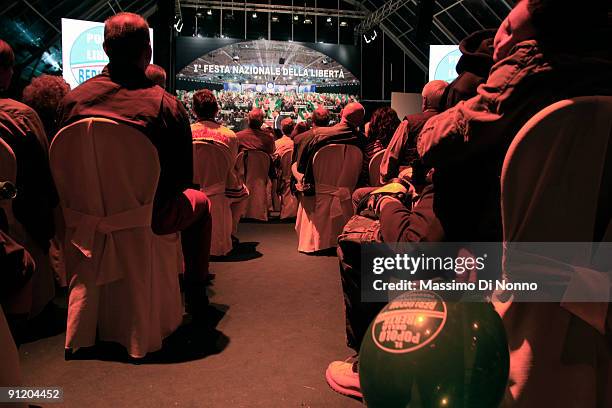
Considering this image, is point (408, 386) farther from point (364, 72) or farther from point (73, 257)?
point (364, 72)

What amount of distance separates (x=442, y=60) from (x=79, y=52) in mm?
6284

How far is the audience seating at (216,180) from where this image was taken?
373cm

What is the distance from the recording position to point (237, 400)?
5.64 ft

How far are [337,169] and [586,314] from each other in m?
3.27

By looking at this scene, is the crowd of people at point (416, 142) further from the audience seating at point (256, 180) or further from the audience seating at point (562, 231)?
the audience seating at point (256, 180)

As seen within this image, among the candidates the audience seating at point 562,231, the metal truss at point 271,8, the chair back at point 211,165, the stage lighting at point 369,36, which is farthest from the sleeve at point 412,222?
the metal truss at point 271,8

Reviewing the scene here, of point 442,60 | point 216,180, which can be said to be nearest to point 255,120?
point 216,180

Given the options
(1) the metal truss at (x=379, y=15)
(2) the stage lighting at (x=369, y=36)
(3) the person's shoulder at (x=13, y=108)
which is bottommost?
(2) the stage lighting at (x=369, y=36)

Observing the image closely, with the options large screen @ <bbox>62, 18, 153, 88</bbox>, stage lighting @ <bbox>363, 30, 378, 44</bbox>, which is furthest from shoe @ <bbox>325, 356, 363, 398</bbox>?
stage lighting @ <bbox>363, 30, 378, 44</bbox>

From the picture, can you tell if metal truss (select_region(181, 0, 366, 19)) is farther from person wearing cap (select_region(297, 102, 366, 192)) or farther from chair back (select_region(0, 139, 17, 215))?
chair back (select_region(0, 139, 17, 215))

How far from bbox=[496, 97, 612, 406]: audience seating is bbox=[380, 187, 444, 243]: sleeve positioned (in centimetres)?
30

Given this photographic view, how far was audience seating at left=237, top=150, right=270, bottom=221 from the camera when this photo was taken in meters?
5.89

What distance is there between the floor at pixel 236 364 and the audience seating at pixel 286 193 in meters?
3.53

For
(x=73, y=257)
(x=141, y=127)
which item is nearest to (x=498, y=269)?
(x=141, y=127)
